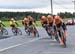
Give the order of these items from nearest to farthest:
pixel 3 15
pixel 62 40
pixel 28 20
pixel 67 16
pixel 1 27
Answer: pixel 62 40 → pixel 28 20 → pixel 1 27 → pixel 3 15 → pixel 67 16

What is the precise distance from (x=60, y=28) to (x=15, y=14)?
116 metres

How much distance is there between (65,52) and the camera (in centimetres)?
1930

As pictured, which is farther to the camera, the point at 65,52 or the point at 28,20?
the point at 28,20

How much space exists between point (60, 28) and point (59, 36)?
0.46 m

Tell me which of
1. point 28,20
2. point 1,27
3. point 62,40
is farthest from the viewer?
point 1,27

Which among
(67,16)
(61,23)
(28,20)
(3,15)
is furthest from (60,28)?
(67,16)

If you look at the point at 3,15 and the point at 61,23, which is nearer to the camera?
the point at 61,23

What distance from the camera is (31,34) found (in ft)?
120

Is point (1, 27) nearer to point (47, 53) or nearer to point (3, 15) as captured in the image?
point (47, 53)

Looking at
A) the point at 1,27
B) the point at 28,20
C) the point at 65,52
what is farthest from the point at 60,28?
the point at 1,27

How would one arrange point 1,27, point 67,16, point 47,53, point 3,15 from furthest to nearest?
point 67,16 < point 3,15 < point 1,27 < point 47,53

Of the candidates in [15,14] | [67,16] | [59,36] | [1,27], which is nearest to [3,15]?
[15,14]

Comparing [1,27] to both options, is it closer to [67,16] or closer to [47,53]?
[47,53]

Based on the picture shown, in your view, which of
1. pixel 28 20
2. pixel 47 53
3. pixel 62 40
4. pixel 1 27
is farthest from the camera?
pixel 1 27
